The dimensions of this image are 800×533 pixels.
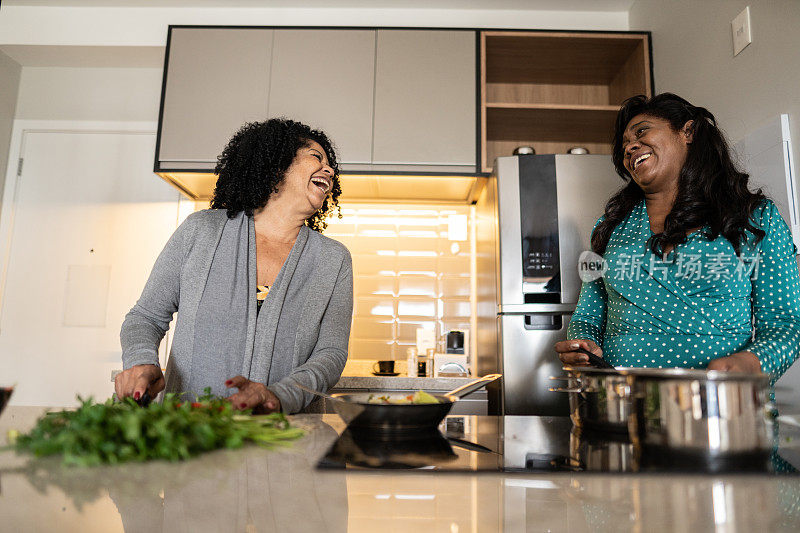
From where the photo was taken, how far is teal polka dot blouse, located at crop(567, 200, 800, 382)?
114 centimetres

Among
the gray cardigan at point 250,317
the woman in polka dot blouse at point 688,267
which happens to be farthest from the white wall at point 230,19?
the gray cardigan at point 250,317

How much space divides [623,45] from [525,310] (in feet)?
4.83

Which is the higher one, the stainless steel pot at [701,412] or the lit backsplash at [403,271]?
the lit backsplash at [403,271]

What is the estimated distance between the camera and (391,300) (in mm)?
2844

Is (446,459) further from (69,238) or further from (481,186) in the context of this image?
(69,238)

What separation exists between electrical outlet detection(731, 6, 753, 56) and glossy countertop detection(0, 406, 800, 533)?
70.3 inches

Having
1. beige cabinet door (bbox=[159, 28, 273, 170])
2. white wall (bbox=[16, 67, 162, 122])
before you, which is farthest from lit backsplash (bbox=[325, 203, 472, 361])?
white wall (bbox=[16, 67, 162, 122])

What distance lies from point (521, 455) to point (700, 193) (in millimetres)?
941

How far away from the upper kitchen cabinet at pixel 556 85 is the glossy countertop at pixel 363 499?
82.9 inches

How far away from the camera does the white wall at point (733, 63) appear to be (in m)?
1.61

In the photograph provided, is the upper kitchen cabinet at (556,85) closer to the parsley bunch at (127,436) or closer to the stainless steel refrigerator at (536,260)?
the stainless steel refrigerator at (536,260)

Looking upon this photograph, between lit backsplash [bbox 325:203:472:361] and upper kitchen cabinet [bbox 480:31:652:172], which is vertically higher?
Answer: upper kitchen cabinet [bbox 480:31:652:172]

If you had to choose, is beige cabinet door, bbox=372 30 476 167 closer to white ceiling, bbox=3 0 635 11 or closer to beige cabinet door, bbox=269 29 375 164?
beige cabinet door, bbox=269 29 375 164

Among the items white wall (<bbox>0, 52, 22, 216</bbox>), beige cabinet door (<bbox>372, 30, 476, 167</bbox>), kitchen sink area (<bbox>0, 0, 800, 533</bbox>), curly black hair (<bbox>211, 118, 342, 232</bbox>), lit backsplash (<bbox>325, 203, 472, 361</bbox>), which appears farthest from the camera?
white wall (<bbox>0, 52, 22, 216</bbox>)
